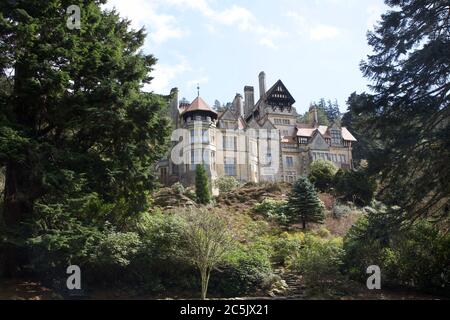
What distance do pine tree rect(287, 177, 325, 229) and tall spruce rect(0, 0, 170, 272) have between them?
13380mm

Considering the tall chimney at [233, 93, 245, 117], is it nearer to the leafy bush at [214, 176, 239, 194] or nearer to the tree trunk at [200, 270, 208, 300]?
the leafy bush at [214, 176, 239, 194]

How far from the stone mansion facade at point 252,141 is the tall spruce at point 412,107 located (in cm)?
2818

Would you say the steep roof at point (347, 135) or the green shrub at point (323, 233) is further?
the steep roof at point (347, 135)

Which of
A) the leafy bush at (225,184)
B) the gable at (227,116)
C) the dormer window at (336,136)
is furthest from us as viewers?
the dormer window at (336,136)

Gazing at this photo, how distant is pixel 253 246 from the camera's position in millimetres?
20766

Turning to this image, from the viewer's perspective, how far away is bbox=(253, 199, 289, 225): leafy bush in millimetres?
28508

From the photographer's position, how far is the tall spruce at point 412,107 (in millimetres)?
13227

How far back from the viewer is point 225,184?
40281mm

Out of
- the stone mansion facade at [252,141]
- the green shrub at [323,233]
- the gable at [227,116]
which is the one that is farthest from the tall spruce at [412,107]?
the gable at [227,116]

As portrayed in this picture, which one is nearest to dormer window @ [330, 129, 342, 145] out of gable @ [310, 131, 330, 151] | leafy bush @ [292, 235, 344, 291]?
gable @ [310, 131, 330, 151]

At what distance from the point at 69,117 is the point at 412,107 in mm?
11452

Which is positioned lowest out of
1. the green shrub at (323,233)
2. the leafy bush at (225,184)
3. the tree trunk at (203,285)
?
the tree trunk at (203,285)

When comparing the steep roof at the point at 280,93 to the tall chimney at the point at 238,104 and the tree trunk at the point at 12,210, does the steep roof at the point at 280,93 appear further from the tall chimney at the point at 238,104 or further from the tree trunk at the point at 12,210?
the tree trunk at the point at 12,210

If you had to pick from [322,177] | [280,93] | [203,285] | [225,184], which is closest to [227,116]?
[225,184]
